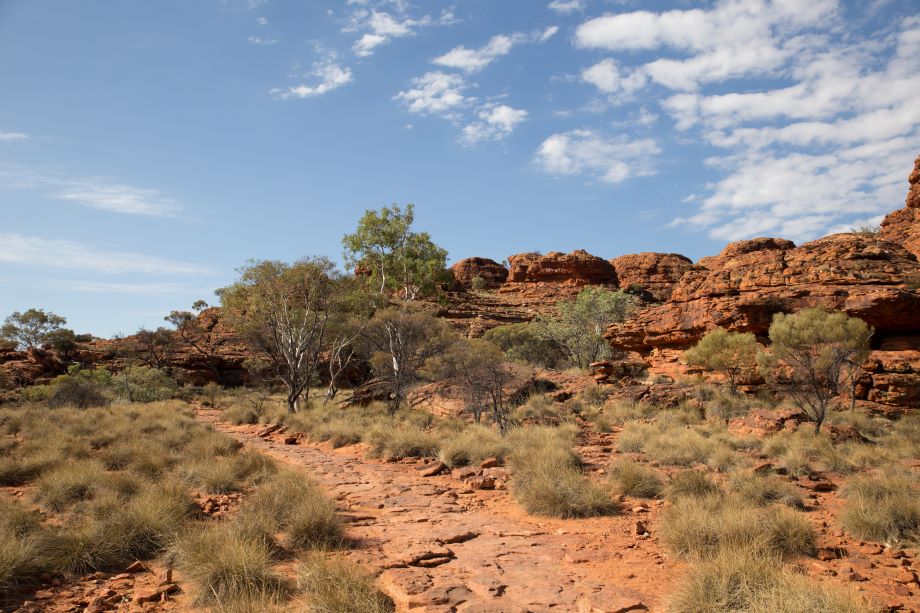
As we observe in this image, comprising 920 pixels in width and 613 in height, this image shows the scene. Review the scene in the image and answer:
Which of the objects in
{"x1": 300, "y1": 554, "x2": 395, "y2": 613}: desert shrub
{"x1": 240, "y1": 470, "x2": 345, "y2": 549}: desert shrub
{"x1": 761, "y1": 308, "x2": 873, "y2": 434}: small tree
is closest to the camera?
{"x1": 300, "y1": 554, "x2": 395, "y2": 613}: desert shrub

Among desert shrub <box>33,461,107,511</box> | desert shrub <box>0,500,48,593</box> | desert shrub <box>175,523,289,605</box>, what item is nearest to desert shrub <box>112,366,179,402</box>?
desert shrub <box>33,461,107,511</box>

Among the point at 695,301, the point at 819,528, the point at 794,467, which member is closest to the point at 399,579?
the point at 819,528

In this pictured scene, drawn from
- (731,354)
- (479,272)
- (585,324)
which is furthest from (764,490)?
(479,272)

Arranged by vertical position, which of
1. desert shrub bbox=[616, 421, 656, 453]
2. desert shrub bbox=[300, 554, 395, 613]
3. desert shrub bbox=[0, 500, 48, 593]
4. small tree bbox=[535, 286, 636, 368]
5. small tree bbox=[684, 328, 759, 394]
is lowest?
desert shrub bbox=[616, 421, 656, 453]

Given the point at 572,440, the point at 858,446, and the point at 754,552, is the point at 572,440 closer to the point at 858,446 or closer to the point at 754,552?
the point at 858,446

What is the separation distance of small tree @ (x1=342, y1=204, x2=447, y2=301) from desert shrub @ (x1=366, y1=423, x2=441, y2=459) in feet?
67.6

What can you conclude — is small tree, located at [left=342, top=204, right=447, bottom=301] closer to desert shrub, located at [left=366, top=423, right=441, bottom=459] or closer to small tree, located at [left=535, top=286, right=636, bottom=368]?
small tree, located at [left=535, top=286, right=636, bottom=368]

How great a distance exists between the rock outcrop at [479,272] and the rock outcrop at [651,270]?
16.4m

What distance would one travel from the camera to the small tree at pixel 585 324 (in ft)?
114

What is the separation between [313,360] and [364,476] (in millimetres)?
16171

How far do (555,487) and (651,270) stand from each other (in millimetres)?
66121

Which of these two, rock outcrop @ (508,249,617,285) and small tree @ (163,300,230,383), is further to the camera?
rock outcrop @ (508,249,617,285)

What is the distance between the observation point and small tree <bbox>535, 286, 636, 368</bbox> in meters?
34.8

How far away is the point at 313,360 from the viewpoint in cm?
2548
